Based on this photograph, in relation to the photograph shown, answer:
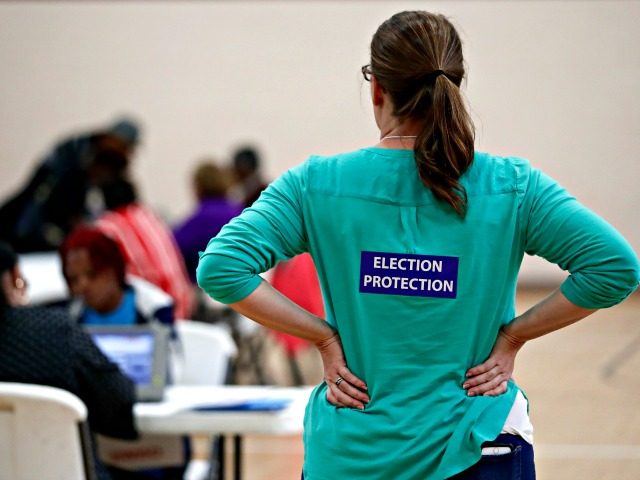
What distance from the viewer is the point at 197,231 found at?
238 inches

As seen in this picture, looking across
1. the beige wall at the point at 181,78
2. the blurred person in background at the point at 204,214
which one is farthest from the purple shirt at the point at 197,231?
the beige wall at the point at 181,78

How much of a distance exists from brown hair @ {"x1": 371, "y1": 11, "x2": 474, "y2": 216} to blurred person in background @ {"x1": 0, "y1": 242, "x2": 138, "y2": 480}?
131cm

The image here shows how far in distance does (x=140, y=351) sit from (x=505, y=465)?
1.62 meters

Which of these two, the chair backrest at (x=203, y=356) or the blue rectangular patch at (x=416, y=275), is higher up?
the blue rectangular patch at (x=416, y=275)

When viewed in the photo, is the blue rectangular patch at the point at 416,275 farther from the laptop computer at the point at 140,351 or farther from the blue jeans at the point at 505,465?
the laptop computer at the point at 140,351

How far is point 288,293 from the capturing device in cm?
514

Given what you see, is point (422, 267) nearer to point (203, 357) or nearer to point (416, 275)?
point (416, 275)

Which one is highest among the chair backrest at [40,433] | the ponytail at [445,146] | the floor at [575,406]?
the ponytail at [445,146]

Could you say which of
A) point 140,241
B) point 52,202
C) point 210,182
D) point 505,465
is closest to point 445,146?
point 505,465

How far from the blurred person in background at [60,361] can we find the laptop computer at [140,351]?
9.3 inches

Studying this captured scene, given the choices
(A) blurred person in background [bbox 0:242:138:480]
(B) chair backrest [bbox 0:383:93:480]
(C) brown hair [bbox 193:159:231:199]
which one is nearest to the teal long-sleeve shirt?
(B) chair backrest [bbox 0:383:93:480]

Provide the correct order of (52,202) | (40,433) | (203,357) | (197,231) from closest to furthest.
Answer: (40,433), (203,357), (52,202), (197,231)

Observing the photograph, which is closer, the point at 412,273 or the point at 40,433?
the point at 412,273

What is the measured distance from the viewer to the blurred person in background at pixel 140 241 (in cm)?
455
